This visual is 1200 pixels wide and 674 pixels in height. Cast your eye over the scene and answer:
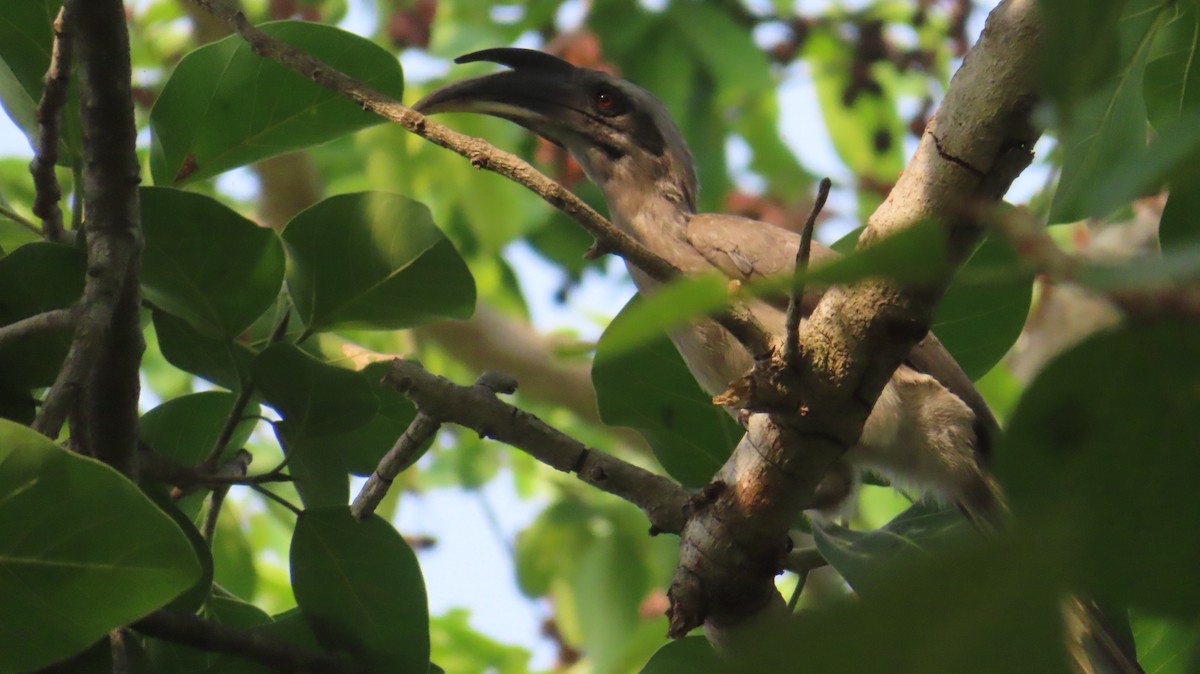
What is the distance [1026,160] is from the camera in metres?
1.54

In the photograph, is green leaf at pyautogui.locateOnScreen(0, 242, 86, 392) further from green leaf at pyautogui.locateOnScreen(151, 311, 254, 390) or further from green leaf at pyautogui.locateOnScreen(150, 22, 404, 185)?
green leaf at pyautogui.locateOnScreen(150, 22, 404, 185)

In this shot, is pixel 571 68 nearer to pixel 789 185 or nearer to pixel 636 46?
pixel 636 46

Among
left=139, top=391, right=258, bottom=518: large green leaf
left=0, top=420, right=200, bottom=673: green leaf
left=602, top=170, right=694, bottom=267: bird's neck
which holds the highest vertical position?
left=602, top=170, right=694, bottom=267: bird's neck

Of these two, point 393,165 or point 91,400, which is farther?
point 393,165

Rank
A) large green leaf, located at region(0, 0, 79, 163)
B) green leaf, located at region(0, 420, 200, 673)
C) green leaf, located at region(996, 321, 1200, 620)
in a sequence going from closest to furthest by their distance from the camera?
green leaf, located at region(996, 321, 1200, 620)
green leaf, located at region(0, 420, 200, 673)
large green leaf, located at region(0, 0, 79, 163)

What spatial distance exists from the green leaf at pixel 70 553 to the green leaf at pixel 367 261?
74cm

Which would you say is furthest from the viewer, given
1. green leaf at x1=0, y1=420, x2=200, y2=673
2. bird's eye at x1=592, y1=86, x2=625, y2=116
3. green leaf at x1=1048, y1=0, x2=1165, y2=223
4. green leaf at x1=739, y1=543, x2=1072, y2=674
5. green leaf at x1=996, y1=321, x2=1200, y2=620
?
bird's eye at x1=592, y1=86, x2=625, y2=116

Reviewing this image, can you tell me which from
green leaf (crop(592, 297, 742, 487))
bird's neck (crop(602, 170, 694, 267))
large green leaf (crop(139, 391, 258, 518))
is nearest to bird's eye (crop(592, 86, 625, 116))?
bird's neck (crop(602, 170, 694, 267))

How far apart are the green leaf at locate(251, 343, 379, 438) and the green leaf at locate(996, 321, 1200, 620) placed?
4.42 feet

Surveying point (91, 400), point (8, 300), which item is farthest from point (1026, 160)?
point (8, 300)

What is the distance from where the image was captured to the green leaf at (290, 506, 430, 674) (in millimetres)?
1871

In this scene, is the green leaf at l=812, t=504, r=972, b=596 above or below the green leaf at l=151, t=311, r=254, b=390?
below

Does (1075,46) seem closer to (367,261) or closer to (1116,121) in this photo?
(1116,121)

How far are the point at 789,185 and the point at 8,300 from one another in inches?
235
